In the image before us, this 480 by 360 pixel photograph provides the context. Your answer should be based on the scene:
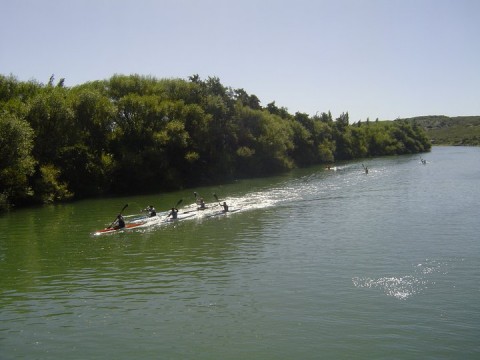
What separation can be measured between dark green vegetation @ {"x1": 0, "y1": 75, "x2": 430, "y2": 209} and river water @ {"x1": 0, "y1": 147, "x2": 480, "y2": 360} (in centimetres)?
1510

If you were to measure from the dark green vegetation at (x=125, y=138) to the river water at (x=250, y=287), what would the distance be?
1510 centimetres

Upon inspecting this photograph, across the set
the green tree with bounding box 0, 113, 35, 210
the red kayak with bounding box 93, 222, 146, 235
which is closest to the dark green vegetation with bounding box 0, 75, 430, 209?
the green tree with bounding box 0, 113, 35, 210

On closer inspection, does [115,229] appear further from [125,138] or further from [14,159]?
[125,138]

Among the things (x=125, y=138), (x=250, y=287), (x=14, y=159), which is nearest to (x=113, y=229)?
(x=250, y=287)

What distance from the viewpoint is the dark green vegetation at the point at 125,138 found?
54.6 metres

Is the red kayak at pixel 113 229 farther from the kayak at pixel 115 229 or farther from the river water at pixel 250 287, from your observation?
the river water at pixel 250 287

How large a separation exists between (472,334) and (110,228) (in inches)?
1095

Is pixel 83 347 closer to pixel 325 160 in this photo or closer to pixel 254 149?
pixel 254 149

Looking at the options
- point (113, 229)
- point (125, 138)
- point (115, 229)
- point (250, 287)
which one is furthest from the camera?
point (125, 138)

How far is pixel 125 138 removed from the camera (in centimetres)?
6881

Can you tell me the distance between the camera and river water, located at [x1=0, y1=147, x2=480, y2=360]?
15906mm

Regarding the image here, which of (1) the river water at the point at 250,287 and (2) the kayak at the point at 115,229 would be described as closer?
(1) the river water at the point at 250,287

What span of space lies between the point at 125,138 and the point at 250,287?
169 ft

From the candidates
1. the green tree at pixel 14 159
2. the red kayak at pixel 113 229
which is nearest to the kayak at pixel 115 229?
the red kayak at pixel 113 229
